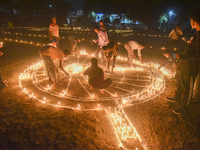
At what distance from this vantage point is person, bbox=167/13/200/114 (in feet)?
13.8

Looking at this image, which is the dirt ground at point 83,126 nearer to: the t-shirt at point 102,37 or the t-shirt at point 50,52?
the t-shirt at point 50,52

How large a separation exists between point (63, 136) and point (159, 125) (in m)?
2.59

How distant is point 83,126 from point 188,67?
3405 millimetres

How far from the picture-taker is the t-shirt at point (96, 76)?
5438 mm

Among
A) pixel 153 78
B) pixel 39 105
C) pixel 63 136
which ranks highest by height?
pixel 153 78

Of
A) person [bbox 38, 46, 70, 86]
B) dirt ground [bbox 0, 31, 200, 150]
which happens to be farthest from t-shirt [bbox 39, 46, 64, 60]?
dirt ground [bbox 0, 31, 200, 150]

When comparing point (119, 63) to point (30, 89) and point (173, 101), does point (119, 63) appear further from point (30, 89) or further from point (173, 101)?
point (30, 89)

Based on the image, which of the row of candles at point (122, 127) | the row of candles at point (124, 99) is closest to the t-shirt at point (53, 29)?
the row of candles at point (124, 99)

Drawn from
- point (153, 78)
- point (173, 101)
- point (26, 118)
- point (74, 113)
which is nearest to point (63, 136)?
point (74, 113)

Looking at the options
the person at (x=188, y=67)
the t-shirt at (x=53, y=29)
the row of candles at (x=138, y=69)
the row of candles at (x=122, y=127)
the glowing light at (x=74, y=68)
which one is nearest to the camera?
the row of candles at (x=122, y=127)

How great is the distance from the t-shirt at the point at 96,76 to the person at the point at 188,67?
8.11ft

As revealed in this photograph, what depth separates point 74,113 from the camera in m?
4.70

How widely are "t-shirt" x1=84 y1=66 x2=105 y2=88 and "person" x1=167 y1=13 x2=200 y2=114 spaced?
8.11 feet

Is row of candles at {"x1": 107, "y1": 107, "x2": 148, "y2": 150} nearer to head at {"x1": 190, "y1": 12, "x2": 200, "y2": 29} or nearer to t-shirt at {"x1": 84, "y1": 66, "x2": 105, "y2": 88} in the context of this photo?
t-shirt at {"x1": 84, "y1": 66, "x2": 105, "y2": 88}
